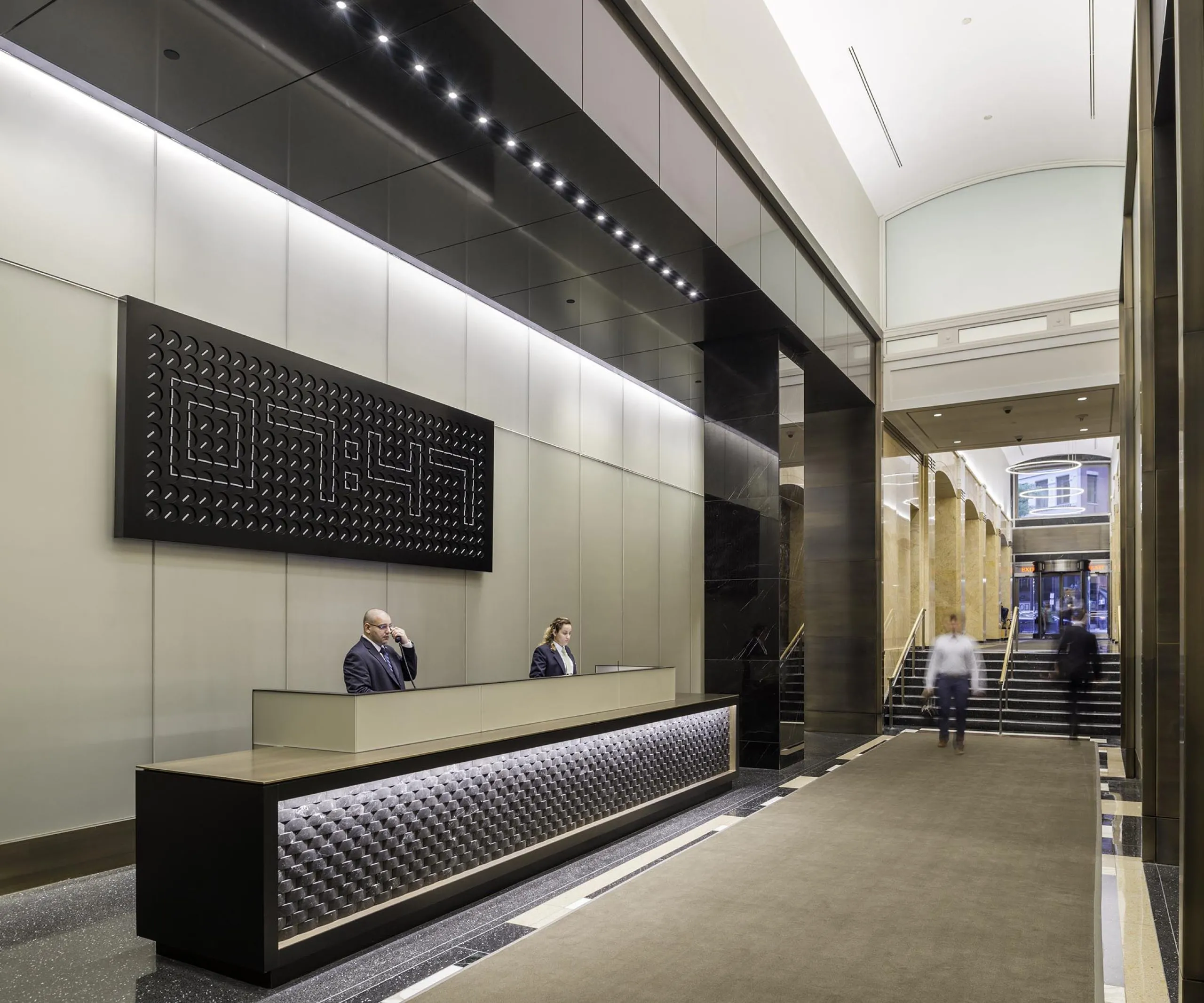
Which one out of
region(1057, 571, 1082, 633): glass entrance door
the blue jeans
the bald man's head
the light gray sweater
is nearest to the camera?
the bald man's head

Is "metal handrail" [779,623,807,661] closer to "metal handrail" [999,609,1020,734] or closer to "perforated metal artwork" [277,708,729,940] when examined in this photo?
"perforated metal artwork" [277,708,729,940]

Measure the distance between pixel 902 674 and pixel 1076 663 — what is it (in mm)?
2814

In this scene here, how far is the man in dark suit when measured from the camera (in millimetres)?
5637

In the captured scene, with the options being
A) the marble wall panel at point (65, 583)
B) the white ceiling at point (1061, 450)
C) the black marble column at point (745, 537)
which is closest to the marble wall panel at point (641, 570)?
the black marble column at point (745, 537)

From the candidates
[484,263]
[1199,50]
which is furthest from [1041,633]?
[1199,50]

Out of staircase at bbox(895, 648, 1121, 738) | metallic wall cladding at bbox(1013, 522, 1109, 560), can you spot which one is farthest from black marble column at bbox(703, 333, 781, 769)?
metallic wall cladding at bbox(1013, 522, 1109, 560)

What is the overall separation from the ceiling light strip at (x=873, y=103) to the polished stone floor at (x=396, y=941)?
327 inches

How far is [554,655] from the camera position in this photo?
7398mm

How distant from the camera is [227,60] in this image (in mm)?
4762

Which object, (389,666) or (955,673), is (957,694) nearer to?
(955,673)

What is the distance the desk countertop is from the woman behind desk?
1.56 meters

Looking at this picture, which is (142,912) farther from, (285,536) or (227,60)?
(227,60)

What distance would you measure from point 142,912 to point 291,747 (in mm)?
933

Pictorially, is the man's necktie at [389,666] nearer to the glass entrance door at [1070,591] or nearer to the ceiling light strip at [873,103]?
the ceiling light strip at [873,103]
